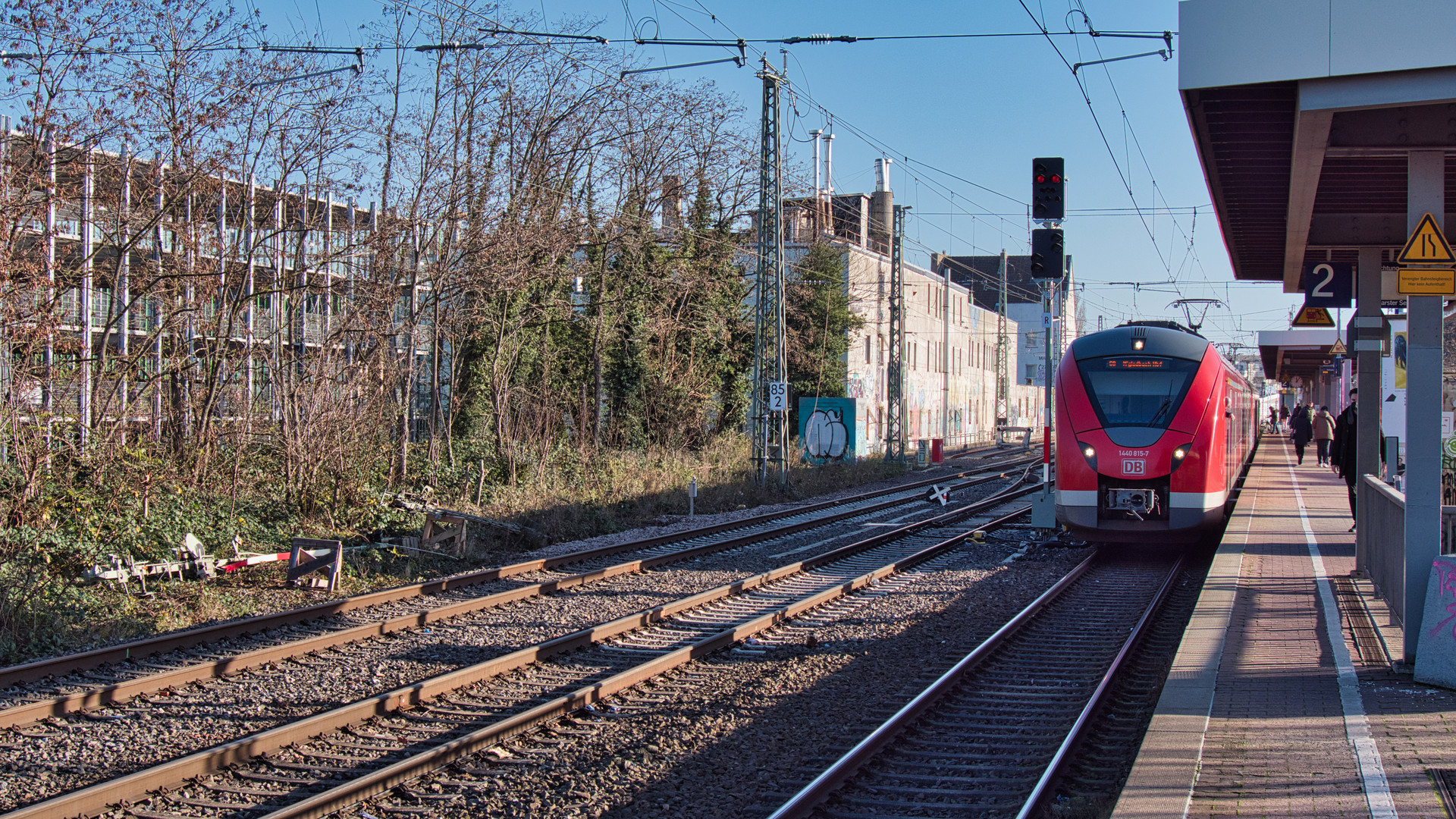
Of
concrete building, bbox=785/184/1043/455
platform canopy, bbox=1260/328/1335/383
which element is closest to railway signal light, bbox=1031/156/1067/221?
platform canopy, bbox=1260/328/1335/383

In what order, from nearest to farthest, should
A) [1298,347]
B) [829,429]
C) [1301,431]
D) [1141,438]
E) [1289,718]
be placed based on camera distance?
[1289,718]
[1141,438]
[1301,431]
[829,429]
[1298,347]

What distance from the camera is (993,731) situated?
7.16m

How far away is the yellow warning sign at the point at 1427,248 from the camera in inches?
298

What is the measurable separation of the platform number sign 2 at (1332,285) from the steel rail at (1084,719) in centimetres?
539

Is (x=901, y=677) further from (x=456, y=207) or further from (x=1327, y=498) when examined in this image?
(x=1327, y=498)

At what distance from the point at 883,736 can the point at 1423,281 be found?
4.76 metres

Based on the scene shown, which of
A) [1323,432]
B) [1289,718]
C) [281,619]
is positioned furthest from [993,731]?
[1323,432]

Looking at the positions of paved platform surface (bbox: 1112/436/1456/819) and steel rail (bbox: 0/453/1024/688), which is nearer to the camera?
paved platform surface (bbox: 1112/436/1456/819)

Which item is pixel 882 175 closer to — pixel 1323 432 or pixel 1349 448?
pixel 1323 432

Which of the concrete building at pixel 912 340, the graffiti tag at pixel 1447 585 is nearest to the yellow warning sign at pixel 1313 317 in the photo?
the graffiti tag at pixel 1447 585

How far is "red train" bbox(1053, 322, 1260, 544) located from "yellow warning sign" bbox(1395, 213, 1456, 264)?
22.5ft

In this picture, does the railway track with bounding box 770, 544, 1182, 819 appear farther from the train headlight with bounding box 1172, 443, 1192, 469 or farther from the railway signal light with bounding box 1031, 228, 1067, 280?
the railway signal light with bounding box 1031, 228, 1067, 280

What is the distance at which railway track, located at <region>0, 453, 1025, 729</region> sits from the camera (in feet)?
25.0

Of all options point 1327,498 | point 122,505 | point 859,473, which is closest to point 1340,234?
point 1327,498
